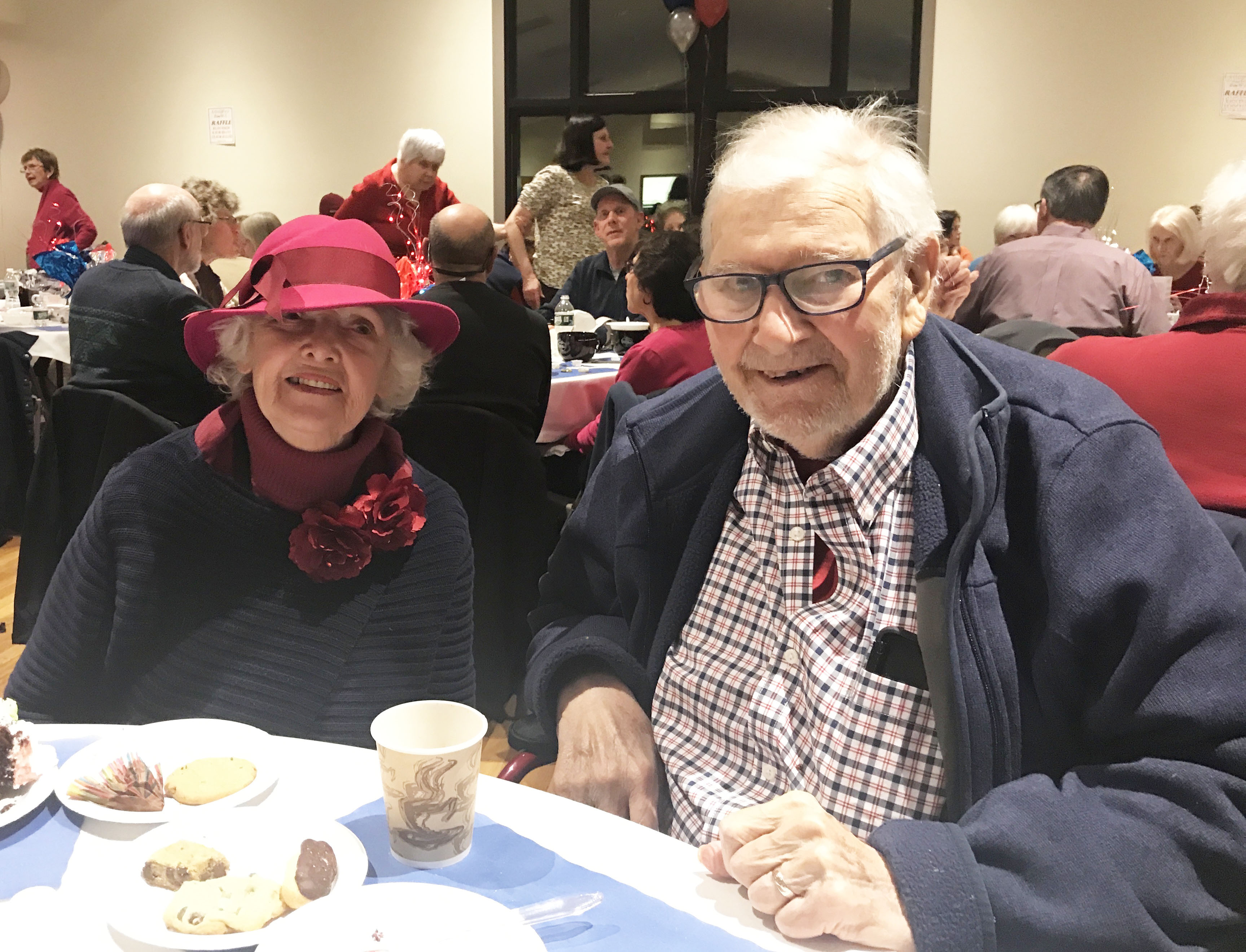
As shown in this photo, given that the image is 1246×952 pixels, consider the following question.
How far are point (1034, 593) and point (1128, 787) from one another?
0.71ft

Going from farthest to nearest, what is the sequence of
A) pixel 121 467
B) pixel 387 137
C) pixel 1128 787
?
pixel 387 137 → pixel 121 467 → pixel 1128 787

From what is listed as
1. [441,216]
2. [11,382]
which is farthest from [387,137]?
[441,216]

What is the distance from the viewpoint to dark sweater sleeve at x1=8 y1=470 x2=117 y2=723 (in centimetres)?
138

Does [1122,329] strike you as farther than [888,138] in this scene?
Yes

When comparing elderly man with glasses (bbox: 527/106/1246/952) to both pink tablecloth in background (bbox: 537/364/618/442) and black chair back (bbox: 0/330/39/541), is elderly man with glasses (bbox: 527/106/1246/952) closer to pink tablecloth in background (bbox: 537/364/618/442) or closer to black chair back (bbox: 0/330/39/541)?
pink tablecloth in background (bbox: 537/364/618/442)

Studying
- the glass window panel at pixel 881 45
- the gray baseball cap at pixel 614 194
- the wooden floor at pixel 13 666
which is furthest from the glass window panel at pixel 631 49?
the wooden floor at pixel 13 666

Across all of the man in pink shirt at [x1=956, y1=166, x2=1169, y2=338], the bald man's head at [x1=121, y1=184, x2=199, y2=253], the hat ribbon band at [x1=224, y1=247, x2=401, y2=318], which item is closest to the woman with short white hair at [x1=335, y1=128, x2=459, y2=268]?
the bald man's head at [x1=121, y1=184, x2=199, y2=253]

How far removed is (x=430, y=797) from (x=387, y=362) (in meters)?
0.94

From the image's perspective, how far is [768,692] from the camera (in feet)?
4.01

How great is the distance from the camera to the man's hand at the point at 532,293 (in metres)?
5.86

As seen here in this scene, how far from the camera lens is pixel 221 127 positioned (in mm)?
8945

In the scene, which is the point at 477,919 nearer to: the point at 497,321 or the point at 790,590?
the point at 790,590

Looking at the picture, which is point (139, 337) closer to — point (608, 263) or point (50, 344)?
point (50, 344)

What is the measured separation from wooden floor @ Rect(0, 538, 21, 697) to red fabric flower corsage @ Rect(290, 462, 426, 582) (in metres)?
1.76
